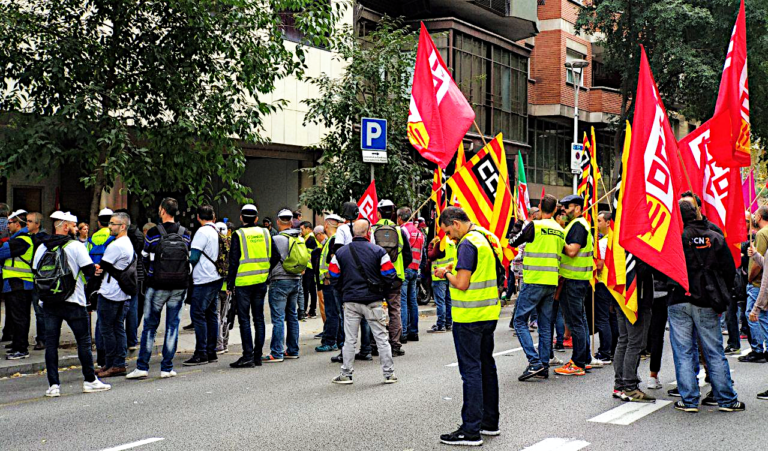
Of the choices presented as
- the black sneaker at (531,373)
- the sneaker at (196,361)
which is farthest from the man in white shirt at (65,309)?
the black sneaker at (531,373)

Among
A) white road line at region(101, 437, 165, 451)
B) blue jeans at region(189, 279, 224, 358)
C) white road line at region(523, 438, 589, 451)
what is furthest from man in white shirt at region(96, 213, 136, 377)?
white road line at region(523, 438, 589, 451)

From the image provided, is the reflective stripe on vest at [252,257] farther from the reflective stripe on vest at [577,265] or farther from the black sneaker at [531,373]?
the reflective stripe on vest at [577,265]

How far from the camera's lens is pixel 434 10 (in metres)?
29.9

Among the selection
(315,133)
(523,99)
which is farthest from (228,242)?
(523,99)

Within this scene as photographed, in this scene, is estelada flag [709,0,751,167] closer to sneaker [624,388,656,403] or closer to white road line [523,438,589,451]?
sneaker [624,388,656,403]

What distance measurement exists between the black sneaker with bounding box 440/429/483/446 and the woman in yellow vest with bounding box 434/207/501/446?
12 centimetres

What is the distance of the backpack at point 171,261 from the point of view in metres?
10.3

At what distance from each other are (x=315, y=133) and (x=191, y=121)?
11.9m

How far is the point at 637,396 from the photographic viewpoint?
8516 mm

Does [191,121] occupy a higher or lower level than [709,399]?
higher

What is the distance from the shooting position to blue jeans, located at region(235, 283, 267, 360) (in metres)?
11.0

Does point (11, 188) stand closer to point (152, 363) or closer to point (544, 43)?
point (152, 363)

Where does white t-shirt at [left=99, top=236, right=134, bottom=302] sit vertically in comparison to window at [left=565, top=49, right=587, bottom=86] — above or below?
below

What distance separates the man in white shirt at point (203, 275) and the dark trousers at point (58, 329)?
6.65 feet
